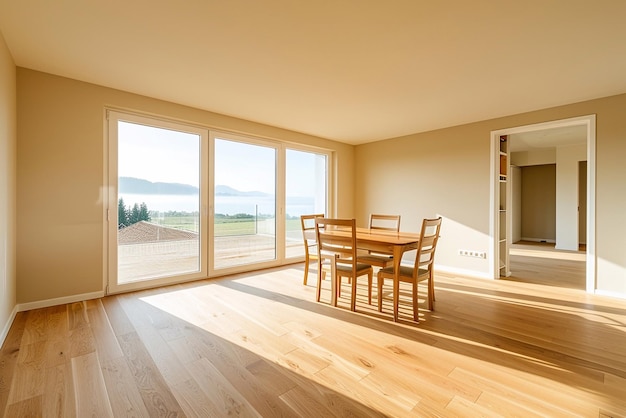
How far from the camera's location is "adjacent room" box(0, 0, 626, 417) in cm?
179

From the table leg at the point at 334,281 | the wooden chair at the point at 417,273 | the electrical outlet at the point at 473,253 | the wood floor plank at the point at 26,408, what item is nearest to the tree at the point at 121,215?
the wood floor plank at the point at 26,408

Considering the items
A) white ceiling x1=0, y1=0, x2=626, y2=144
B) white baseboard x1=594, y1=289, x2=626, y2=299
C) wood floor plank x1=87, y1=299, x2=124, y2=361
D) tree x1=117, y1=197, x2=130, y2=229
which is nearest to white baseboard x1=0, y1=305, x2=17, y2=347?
wood floor plank x1=87, y1=299, x2=124, y2=361

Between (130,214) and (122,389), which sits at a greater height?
(130,214)

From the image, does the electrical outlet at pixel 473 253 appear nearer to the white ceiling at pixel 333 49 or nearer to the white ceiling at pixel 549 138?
the white ceiling at pixel 333 49

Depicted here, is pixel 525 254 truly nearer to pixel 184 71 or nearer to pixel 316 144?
pixel 316 144

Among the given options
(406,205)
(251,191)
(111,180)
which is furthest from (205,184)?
(406,205)

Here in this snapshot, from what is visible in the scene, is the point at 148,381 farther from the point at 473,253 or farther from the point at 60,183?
the point at 473,253

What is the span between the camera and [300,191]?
536cm

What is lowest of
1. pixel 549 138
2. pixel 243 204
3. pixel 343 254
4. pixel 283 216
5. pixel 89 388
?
pixel 89 388

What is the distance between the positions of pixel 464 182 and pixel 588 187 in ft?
4.72

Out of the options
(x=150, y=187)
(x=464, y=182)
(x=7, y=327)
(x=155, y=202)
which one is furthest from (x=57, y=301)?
(x=464, y=182)

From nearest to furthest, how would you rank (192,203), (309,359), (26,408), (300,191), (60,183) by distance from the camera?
(26,408)
(309,359)
(60,183)
(192,203)
(300,191)

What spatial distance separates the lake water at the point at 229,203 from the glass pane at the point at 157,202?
0.01 metres

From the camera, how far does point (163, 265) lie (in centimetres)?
380
